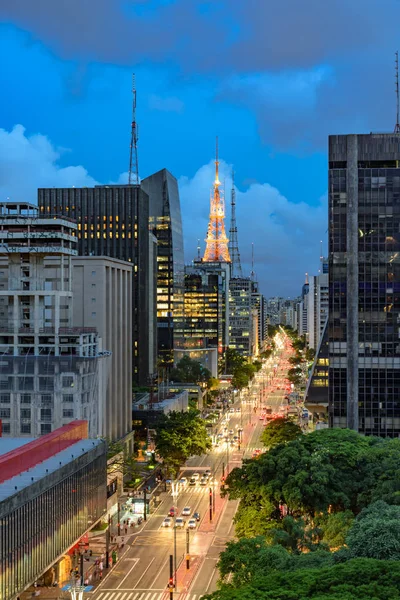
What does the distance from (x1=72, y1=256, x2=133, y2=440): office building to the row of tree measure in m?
37.5

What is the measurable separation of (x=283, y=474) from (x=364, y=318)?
43.0 meters

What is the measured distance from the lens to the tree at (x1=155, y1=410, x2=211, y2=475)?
4422 inches

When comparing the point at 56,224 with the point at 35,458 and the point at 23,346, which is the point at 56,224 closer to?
the point at 23,346

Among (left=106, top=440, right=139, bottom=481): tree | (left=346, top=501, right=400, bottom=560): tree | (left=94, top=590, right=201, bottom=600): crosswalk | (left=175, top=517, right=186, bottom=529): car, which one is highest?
(left=346, top=501, right=400, bottom=560): tree

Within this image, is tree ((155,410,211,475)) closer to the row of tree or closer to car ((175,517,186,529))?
car ((175,517,186,529))

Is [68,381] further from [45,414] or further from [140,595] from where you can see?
[140,595]

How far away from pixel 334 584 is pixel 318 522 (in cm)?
2993

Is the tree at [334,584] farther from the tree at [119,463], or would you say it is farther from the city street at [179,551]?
the tree at [119,463]

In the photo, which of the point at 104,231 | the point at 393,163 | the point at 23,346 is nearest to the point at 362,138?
the point at 393,163

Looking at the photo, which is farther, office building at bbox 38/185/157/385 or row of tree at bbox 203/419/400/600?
office building at bbox 38/185/157/385

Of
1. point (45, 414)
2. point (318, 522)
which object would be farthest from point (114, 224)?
point (318, 522)

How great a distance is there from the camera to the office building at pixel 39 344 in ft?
309

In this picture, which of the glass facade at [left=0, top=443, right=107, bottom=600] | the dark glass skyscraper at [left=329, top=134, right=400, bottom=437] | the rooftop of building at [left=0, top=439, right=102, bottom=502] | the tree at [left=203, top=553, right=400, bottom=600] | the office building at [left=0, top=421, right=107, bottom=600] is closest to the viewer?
the tree at [left=203, top=553, right=400, bottom=600]

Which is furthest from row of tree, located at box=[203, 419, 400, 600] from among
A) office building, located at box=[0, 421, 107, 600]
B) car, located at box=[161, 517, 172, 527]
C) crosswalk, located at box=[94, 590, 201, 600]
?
A: car, located at box=[161, 517, 172, 527]
